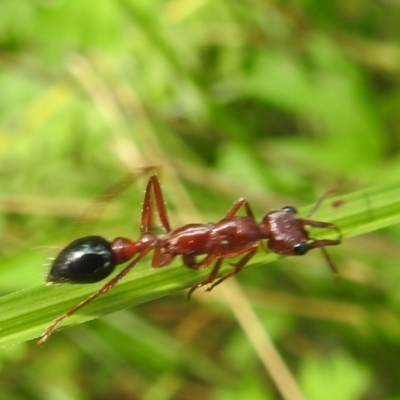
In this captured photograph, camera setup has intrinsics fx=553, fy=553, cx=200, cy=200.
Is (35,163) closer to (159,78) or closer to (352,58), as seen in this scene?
(159,78)

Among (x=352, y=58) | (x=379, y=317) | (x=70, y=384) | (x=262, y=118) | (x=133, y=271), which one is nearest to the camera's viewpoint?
(x=133, y=271)

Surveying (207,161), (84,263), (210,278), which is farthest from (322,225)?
(207,161)

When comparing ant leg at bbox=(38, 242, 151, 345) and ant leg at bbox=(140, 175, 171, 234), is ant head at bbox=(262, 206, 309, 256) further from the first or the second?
ant leg at bbox=(38, 242, 151, 345)

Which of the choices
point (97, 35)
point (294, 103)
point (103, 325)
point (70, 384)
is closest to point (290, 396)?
point (103, 325)

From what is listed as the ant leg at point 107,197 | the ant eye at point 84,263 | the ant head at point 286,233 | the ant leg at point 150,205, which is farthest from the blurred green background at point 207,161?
the ant eye at point 84,263

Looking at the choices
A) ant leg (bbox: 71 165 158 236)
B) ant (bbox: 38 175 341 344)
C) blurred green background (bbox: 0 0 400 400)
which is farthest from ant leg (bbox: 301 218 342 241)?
blurred green background (bbox: 0 0 400 400)

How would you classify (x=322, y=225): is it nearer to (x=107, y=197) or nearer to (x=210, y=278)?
(x=210, y=278)
